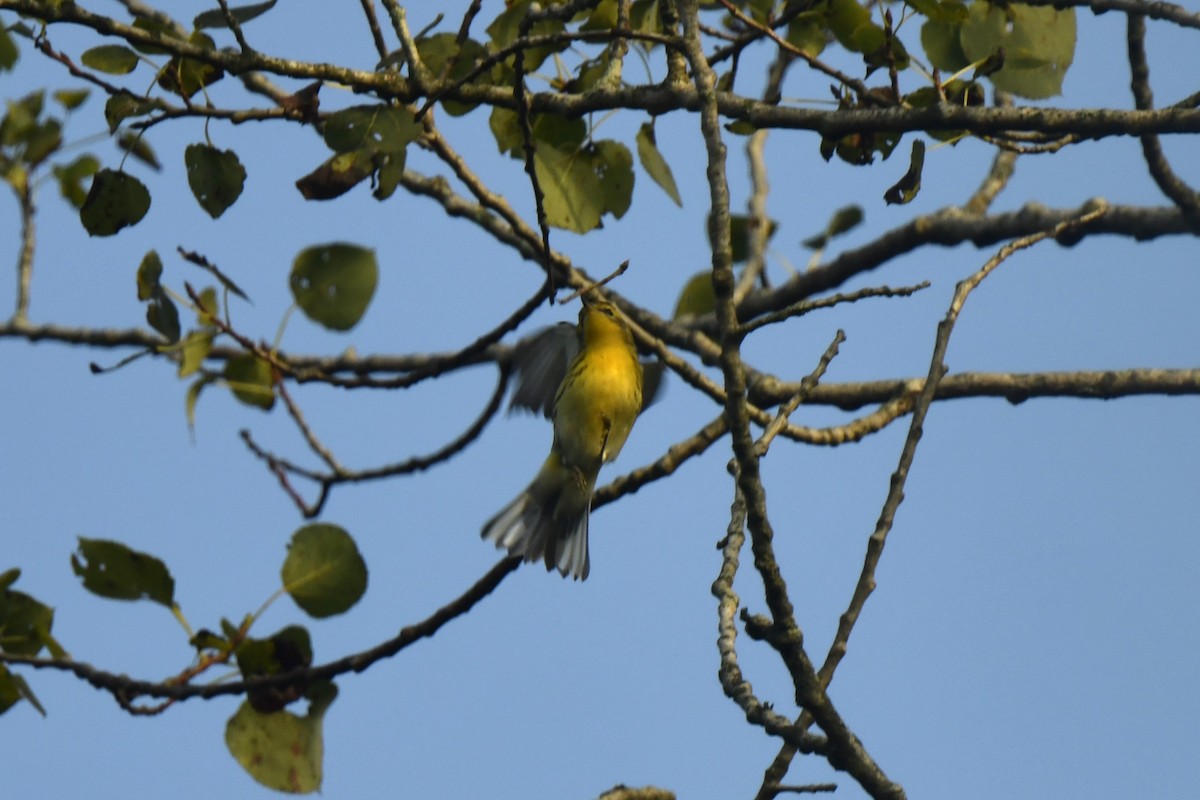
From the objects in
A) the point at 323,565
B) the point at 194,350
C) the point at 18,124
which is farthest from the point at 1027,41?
the point at 18,124

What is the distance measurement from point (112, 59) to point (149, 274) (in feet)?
2.59

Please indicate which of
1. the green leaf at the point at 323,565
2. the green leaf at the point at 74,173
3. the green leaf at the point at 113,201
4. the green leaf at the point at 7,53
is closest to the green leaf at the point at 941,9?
the green leaf at the point at 113,201

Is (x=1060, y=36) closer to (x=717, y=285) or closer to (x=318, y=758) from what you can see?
(x=717, y=285)

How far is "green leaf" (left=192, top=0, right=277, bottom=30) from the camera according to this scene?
132 inches

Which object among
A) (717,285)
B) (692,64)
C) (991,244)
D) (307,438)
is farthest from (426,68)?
(991,244)

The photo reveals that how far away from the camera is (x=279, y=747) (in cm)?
393

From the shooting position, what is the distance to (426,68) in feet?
11.9

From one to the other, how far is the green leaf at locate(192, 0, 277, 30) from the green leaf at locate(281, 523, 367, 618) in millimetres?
1476

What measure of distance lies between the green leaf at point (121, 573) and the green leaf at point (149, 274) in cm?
79

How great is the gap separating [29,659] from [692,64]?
8.06ft

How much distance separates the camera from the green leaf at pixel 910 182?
3.34m

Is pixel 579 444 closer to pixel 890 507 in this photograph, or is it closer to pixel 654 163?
pixel 654 163

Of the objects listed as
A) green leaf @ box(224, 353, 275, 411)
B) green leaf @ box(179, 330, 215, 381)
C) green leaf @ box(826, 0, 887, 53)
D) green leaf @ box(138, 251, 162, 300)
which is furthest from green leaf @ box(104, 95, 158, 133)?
green leaf @ box(826, 0, 887, 53)

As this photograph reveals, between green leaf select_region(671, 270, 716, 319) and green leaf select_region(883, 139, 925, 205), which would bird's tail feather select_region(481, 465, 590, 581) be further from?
green leaf select_region(883, 139, 925, 205)
